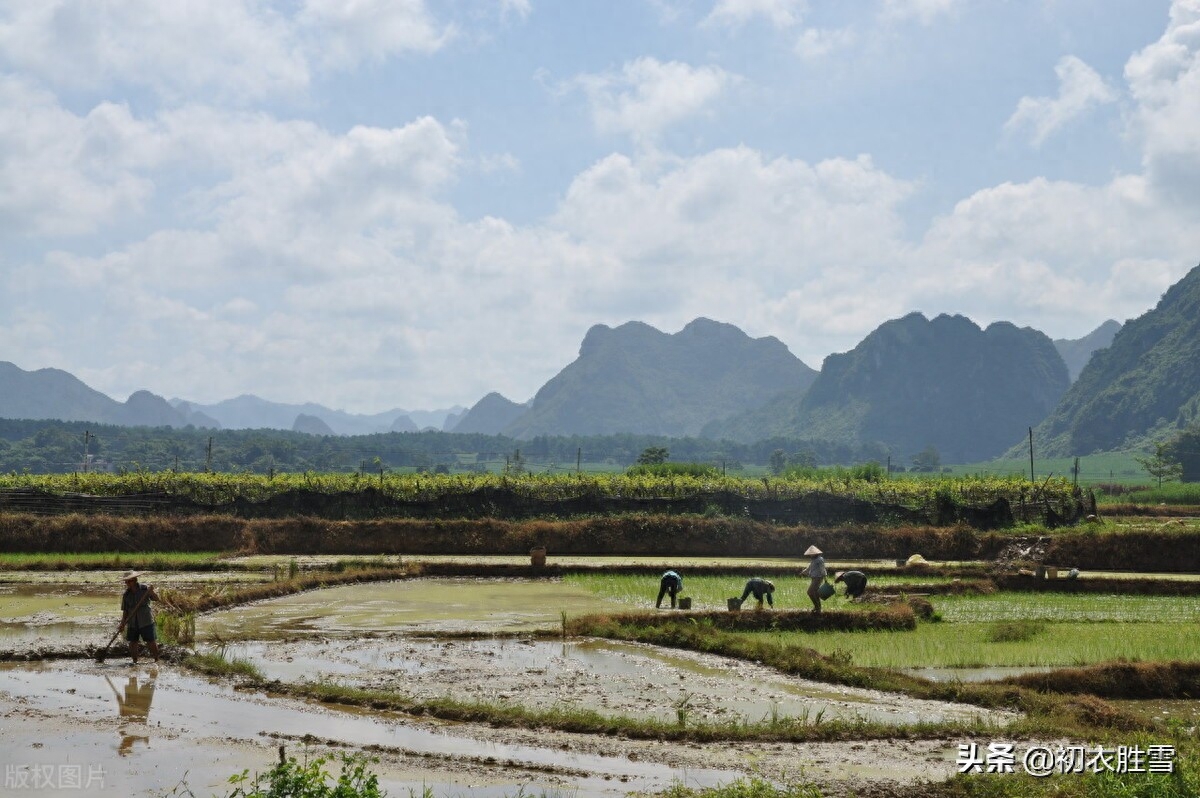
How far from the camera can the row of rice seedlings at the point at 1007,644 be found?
1579 cm

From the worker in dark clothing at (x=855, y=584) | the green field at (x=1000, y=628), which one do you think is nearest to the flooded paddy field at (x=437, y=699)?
the green field at (x=1000, y=628)

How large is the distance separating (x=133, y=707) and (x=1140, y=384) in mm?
173020

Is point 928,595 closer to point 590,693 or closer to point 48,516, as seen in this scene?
point 590,693

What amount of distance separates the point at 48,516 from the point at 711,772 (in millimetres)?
33524

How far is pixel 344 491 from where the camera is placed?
39.9m

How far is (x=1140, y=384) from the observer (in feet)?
519

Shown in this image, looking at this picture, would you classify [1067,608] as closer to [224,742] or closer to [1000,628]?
[1000,628]

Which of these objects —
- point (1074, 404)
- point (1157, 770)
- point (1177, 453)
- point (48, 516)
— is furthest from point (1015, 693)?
point (1074, 404)

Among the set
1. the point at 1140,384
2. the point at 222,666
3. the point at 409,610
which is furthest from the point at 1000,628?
the point at 1140,384

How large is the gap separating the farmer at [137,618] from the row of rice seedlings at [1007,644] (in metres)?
10.8

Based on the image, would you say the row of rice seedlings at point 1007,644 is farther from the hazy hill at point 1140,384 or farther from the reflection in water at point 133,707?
the hazy hill at point 1140,384

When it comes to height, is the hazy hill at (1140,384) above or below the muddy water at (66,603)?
above

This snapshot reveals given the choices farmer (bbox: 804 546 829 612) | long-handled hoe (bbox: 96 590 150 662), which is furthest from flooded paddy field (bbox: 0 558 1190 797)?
farmer (bbox: 804 546 829 612)

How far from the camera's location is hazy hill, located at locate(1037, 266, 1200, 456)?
151 m
